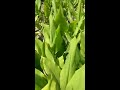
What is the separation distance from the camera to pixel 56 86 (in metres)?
0.47
